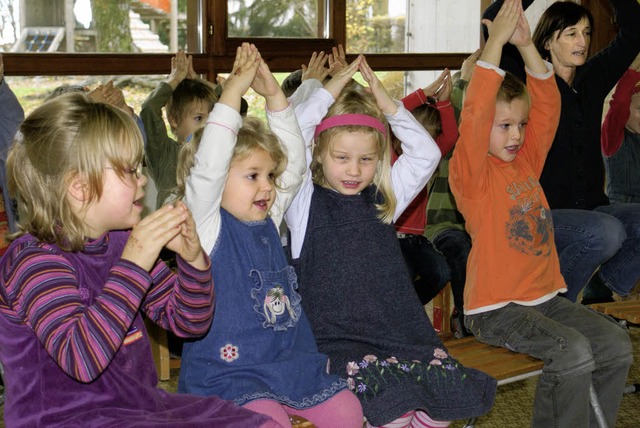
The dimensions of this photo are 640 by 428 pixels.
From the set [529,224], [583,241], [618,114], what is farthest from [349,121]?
[618,114]

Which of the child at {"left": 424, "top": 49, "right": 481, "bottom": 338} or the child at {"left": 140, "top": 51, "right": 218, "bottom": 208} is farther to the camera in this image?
the child at {"left": 140, "top": 51, "right": 218, "bottom": 208}

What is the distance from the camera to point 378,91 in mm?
2467

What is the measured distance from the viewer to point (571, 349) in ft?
8.13

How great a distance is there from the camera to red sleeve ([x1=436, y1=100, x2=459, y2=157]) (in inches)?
130

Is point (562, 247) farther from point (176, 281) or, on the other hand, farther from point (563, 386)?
point (176, 281)

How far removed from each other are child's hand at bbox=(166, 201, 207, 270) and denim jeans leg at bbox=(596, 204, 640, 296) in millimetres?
1975

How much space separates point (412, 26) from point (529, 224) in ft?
7.64

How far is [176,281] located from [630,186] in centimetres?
247

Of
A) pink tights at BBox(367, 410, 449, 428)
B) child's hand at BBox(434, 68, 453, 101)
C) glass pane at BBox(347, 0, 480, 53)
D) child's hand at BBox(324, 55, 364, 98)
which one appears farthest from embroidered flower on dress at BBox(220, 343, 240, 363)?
glass pane at BBox(347, 0, 480, 53)

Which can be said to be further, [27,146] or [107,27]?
[107,27]

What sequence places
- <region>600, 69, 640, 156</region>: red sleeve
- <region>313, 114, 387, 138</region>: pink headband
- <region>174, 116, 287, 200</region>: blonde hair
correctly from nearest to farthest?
1. <region>174, 116, 287, 200</region>: blonde hair
2. <region>313, 114, 387, 138</region>: pink headband
3. <region>600, 69, 640, 156</region>: red sleeve

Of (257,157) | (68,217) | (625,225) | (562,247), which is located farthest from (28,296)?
(625,225)

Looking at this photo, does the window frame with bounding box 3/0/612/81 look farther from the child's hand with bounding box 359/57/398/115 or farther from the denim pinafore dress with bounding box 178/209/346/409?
the denim pinafore dress with bounding box 178/209/346/409

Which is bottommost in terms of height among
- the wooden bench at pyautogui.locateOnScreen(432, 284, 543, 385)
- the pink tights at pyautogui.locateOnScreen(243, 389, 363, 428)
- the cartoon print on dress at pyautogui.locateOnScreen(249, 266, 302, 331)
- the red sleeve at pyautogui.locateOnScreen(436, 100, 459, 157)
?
the wooden bench at pyautogui.locateOnScreen(432, 284, 543, 385)
